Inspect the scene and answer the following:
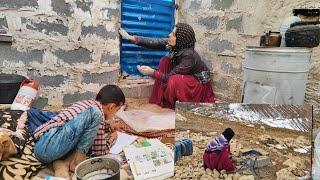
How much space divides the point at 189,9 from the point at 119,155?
2.04 meters

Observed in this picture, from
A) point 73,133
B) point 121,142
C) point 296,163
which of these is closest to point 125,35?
point 121,142

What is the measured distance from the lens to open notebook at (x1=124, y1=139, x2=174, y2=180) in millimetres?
1591

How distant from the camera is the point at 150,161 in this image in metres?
1.67

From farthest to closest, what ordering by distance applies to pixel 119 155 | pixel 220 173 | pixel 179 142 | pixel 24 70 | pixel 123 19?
pixel 123 19
pixel 24 70
pixel 119 155
pixel 179 142
pixel 220 173

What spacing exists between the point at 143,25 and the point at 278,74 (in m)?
1.70

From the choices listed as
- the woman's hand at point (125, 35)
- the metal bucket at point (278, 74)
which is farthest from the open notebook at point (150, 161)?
the woman's hand at point (125, 35)

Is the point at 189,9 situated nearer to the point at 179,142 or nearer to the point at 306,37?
the point at 306,37

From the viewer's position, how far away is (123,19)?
121 inches

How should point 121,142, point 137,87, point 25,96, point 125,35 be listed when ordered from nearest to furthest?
point 121,142 < point 25,96 < point 125,35 < point 137,87

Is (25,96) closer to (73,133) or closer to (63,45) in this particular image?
(63,45)

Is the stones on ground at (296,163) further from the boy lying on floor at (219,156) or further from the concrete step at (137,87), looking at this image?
the concrete step at (137,87)

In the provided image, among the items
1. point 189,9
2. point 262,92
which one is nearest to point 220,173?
point 262,92

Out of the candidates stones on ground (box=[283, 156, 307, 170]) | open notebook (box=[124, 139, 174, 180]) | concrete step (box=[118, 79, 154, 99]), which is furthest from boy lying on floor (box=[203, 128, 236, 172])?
concrete step (box=[118, 79, 154, 99])

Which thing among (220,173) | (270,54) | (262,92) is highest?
(270,54)
